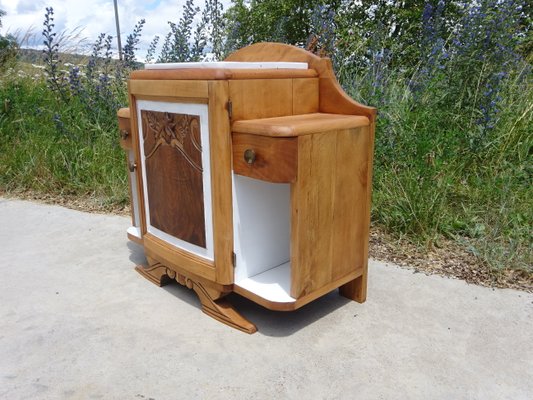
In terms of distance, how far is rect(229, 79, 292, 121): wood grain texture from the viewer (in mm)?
1973

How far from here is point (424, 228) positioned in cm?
299

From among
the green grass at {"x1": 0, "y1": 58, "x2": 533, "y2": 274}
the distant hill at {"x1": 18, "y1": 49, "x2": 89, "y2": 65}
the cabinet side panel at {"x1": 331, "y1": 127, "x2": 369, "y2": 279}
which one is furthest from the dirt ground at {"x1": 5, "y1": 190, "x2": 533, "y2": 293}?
the distant hill at {"x1": 18, "y1": 49, "x2": 89, "y2": 65}

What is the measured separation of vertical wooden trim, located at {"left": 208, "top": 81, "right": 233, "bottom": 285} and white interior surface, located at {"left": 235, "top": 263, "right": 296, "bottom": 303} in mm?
99

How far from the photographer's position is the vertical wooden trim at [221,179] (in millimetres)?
1926

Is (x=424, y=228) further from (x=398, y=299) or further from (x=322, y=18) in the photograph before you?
(x=322, y=18)

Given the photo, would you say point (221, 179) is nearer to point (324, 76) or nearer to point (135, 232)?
point (324, 76)

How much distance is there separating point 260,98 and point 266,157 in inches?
12.6

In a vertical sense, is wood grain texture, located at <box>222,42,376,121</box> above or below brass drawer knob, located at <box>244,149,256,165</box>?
above

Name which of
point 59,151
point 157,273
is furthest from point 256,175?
point 59,151

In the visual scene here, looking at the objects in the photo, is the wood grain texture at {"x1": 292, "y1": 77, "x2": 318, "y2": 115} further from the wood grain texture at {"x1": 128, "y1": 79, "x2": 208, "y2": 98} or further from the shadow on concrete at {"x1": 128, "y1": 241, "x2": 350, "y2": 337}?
the shadow on concrete at {"x1": 128, "y1": 241, "x2": 350, "y2": 337}

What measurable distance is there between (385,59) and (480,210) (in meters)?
1.78

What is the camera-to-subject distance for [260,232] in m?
2.20

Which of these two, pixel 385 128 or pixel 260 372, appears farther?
pixel 385 128

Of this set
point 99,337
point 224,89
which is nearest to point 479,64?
point 224,89
